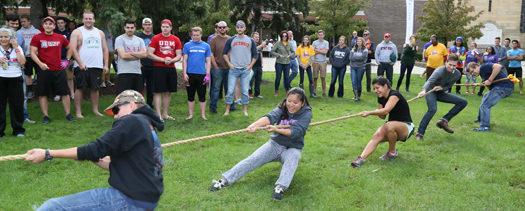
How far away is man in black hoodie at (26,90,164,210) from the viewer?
2.67 meters

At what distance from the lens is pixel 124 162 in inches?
111

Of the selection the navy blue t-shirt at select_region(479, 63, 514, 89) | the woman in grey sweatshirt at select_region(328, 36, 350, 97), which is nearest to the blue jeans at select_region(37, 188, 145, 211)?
the navy blue t-shirt at select_region(479, 63, 514, 89)

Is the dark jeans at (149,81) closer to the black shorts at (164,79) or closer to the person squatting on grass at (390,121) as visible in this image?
the black shorts at (164,79)

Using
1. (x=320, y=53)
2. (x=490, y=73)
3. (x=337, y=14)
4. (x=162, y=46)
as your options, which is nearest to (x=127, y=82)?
(x=162, y=46)

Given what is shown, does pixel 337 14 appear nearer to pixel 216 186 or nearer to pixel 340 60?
pixel 340 60

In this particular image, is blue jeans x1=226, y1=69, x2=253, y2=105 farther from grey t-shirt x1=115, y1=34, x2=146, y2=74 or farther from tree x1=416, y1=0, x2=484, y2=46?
tree x1=416, y1=0, x2=484, y2=46

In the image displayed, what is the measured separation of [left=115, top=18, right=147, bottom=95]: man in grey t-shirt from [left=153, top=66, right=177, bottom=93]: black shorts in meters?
0.39

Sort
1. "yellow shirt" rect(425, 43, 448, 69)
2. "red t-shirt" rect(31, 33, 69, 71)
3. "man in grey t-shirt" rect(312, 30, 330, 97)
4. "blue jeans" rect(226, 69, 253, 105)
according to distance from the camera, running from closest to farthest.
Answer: "red t-shirt" rect(31, 33, 69, 71) → "blue jeans" rect(226, 69, 253, 105) → "man in grey t-shirt" rect(312, 30, 330, 97) → "yellow shirt" rect(425, 43, 448, 69)

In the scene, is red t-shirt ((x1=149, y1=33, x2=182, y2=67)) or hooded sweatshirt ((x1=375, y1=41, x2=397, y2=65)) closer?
red t-shirt ((x1=149, y1=33, x2=182, y2=67))

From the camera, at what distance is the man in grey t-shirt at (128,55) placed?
7375 mm

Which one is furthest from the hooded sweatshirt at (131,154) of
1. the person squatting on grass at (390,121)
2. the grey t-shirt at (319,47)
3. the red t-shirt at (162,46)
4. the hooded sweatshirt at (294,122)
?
the grey t-shirt at (319,47)

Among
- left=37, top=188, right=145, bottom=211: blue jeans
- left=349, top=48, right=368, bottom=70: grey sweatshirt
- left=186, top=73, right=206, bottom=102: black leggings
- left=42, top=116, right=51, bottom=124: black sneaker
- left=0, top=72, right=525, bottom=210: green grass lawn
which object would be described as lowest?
left=0, top=72, right=525, bottom=210: green grass lawn

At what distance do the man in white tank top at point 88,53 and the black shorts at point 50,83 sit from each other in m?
0.36

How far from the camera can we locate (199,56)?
7906mm
